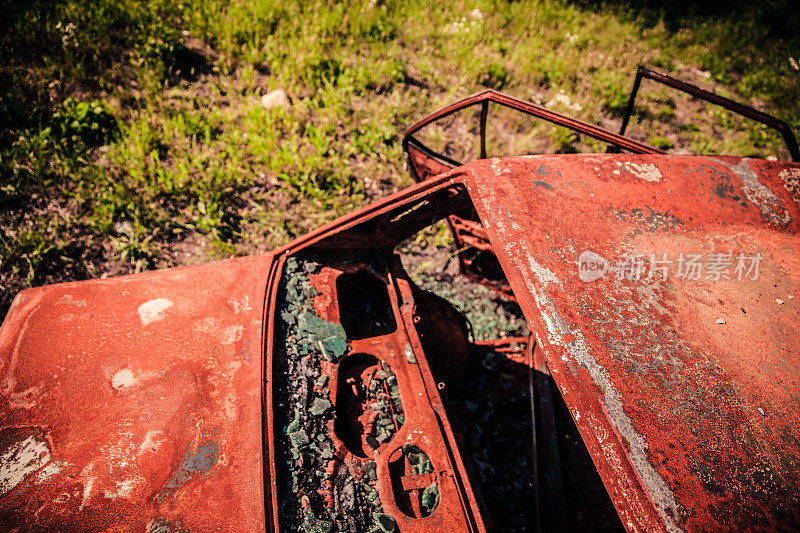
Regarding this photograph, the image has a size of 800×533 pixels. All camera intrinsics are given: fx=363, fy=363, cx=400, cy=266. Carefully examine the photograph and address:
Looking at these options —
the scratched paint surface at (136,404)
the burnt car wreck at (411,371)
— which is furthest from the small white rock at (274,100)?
the scratched paint surface at (136,404)

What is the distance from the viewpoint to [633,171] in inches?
54.9

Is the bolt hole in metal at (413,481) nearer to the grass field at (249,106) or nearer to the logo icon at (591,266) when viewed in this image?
the logo icon at (591,266)

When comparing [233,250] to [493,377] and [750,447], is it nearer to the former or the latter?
[493,377]

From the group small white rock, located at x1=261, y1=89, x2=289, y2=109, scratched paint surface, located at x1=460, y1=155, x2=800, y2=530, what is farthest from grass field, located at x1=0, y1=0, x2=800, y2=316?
→ scratched paint surface, located at x1=460, y1=155, x2=800, y2=530

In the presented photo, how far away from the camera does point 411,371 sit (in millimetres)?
1698

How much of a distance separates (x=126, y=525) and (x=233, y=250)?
2.21 m

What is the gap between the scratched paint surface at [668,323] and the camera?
866mm

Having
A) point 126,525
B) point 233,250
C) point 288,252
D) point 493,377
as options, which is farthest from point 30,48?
point 493,377

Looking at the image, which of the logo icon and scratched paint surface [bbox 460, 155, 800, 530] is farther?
the logo icon

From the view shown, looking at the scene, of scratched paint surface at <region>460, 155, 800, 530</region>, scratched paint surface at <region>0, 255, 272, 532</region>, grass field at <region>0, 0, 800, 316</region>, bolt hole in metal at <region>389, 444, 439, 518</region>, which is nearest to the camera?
scratched paint surface at <region>460, 155, 800, 530</region>

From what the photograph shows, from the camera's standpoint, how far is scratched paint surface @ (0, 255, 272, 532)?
1.03 m

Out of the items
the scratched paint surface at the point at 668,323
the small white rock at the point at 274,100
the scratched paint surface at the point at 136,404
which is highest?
the scratched paint surface at the point at 668,323

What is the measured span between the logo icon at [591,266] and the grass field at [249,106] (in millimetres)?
2238

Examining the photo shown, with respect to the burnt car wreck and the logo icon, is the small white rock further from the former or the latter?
the logo icon
